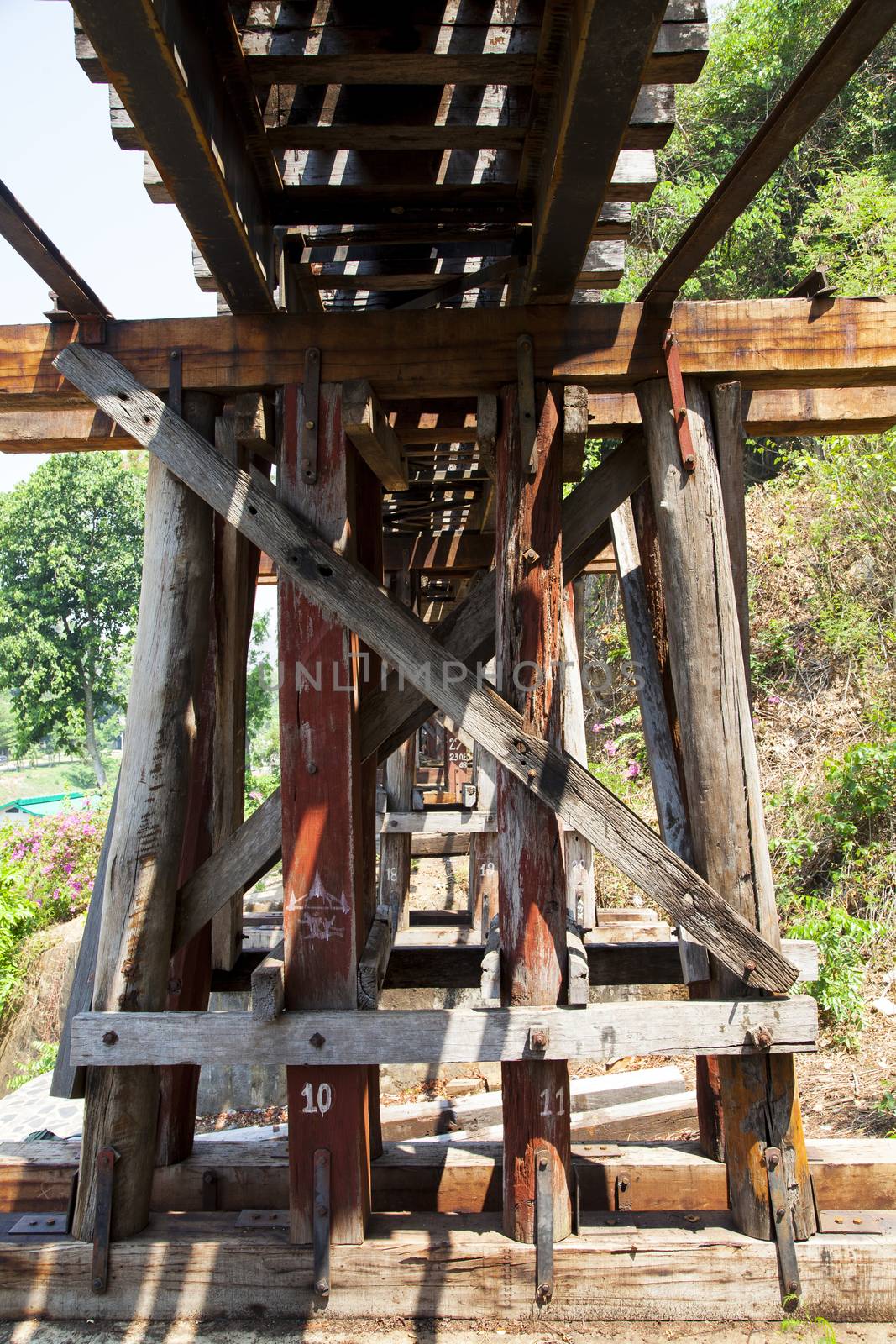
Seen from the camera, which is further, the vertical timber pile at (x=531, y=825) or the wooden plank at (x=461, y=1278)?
the vertical timber pile at (x=531, y=825)

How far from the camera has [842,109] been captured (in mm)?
15922

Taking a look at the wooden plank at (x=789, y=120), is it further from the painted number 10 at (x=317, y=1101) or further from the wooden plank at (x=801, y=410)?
the painted number 10 at (x=317, y=1101)

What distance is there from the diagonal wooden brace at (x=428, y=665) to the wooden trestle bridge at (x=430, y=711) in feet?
0.04

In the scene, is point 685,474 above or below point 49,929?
above

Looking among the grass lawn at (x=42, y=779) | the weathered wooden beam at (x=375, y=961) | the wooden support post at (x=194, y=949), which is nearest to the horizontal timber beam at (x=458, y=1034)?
the weathered wooden beam at (x=375, y=961)

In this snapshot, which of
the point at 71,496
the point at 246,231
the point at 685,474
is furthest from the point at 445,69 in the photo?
the point at 71,496

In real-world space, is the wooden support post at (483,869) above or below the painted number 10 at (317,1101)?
above

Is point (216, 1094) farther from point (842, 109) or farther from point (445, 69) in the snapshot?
point (842, 109)

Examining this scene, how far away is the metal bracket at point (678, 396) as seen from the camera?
289 cm

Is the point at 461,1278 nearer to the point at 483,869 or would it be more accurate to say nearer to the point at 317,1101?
the point at 317,1101

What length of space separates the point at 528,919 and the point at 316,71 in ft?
7.46

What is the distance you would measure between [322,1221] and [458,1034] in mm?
→ 659

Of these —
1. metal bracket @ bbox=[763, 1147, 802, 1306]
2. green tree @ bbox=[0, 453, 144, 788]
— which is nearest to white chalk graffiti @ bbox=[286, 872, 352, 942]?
metal bracket @ bbox=[763, 1147, 802, 1306]

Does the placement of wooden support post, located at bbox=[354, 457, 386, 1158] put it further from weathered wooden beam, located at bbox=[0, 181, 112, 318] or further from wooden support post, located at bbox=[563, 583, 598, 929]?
wooden support post, located at bbox=[563, 583, 598, 929]
